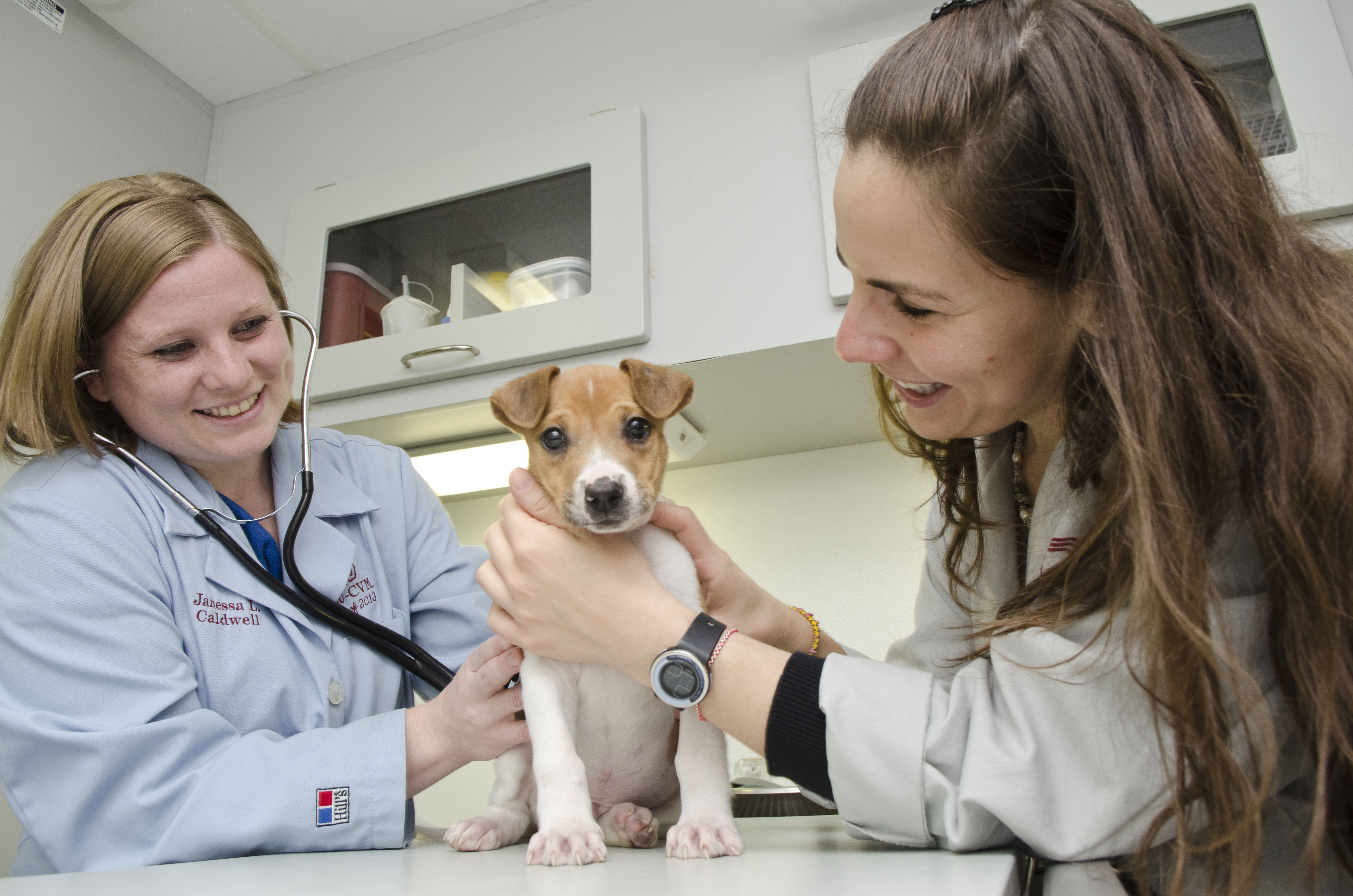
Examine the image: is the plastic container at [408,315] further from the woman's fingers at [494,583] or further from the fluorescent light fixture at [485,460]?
the woman's fingers at [494,583]

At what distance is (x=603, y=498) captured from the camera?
1.35m

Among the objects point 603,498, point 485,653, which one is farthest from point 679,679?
point 485,653

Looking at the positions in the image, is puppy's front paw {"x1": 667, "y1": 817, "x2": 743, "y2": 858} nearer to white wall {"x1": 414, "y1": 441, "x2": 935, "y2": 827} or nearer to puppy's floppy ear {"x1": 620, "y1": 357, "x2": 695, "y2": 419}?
puppy's floppy ear {"x1": 620, "y1": 357, "x2": 695, "y2": 419}

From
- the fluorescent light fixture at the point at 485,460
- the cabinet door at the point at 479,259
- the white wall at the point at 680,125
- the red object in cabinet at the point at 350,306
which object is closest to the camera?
the white wall at the point at 680,125

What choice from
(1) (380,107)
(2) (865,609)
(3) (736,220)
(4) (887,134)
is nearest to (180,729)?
(4) (887,134)

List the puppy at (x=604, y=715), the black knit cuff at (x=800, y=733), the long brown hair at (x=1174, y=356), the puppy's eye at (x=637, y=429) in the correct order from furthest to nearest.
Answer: the puppy's eye at (x=637, y=429), the puppy at (x=604, y=715), the black knit cuff at (x=800, y=733), the long brown hair at (x=1174, y=356)

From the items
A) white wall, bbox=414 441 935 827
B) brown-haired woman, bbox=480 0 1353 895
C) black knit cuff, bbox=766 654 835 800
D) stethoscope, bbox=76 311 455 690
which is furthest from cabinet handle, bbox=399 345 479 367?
black knit cuff, bbox=766 654 835 800

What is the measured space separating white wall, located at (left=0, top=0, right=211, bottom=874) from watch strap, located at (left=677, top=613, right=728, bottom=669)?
7.16 ft

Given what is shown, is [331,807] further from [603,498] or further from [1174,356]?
[1174,356]

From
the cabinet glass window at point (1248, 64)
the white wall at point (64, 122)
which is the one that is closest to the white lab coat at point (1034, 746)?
the cabinet glass window at point (1248, 64)

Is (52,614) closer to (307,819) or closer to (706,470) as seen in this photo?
(307,819)

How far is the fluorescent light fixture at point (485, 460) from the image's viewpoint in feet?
8.36

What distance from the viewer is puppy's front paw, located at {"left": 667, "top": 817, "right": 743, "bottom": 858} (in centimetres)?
108

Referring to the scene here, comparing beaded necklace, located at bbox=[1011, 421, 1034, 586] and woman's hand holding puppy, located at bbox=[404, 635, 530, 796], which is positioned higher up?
beaded necklace, located at bbox=[1011, 421, 1034, 586]
